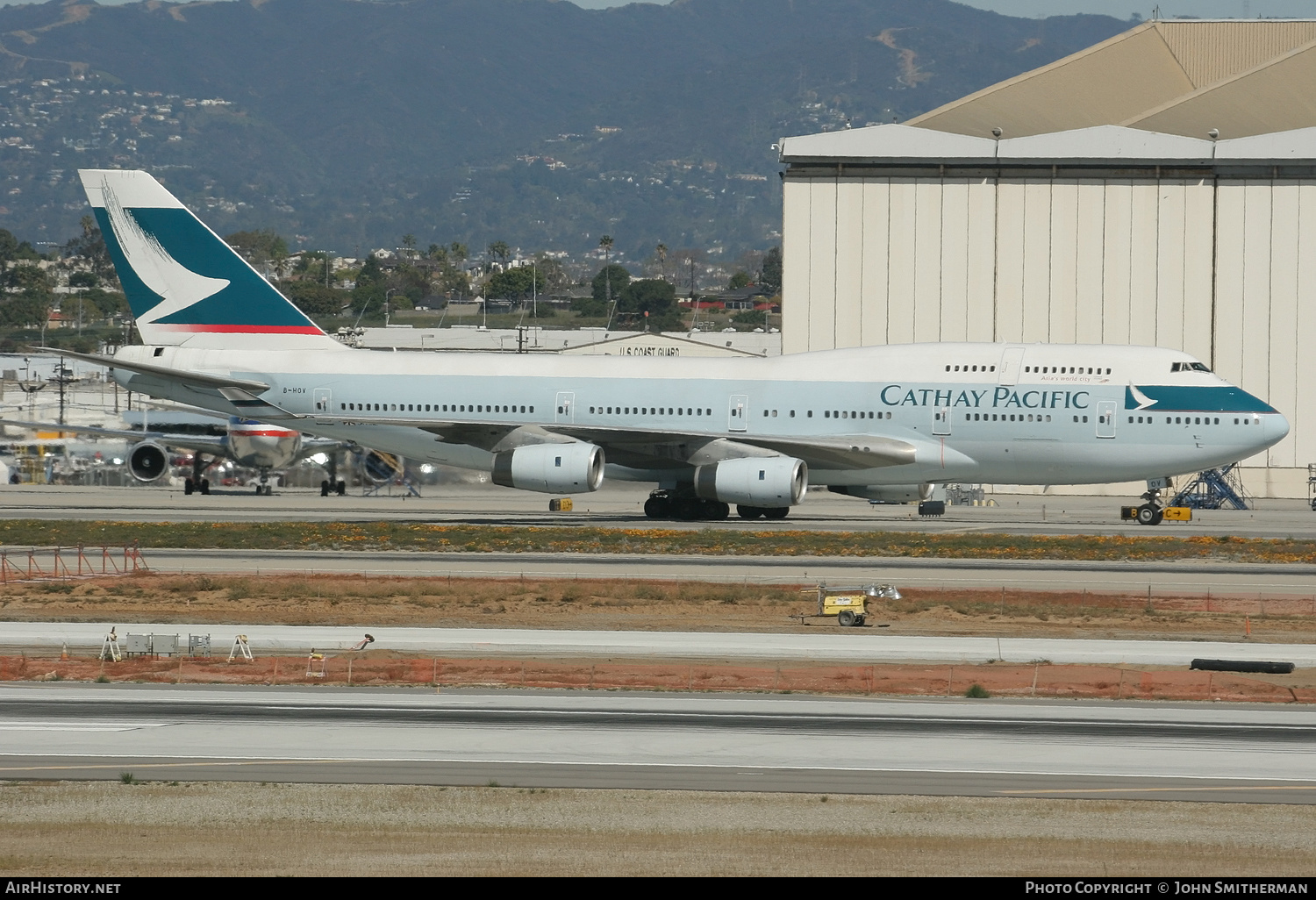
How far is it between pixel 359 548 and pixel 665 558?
8.38 metres

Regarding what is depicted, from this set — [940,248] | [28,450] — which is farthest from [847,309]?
[28,450]

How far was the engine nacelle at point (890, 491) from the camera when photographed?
46219 millimetres

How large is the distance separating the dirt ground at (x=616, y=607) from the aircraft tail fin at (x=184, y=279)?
1666cm

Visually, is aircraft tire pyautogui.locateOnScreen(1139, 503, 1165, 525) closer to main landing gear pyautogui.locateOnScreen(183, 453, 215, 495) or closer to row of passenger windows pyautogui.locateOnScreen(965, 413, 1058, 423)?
row of passenger windows pyautogui.locateOnScreen(965, 413, 1058, 423)

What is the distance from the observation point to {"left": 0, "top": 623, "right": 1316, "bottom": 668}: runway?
26.2m

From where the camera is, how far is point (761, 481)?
144 ft

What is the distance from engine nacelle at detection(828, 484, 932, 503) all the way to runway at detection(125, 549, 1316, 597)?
22.9 ft

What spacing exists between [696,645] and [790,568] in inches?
404

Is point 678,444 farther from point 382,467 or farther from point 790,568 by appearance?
point 382,467

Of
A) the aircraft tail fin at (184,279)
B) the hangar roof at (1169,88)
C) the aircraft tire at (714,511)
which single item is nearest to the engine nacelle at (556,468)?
the aircraft tire at (714,511)

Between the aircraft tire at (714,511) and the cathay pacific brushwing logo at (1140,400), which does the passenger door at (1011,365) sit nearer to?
the cathay pacific brushwing logo at (1140,400)

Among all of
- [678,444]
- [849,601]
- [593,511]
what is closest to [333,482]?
[593,511]

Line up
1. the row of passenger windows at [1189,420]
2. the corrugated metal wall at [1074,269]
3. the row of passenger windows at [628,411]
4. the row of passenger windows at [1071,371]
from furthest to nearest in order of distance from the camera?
the corrugated metal wall at [1074,269]
the row of passenger windows at [628,411]
the row of passenger windows at [1071,371]
the row of passenger windows at [1189,420]

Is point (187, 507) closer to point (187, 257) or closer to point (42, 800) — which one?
point (187, 257)
